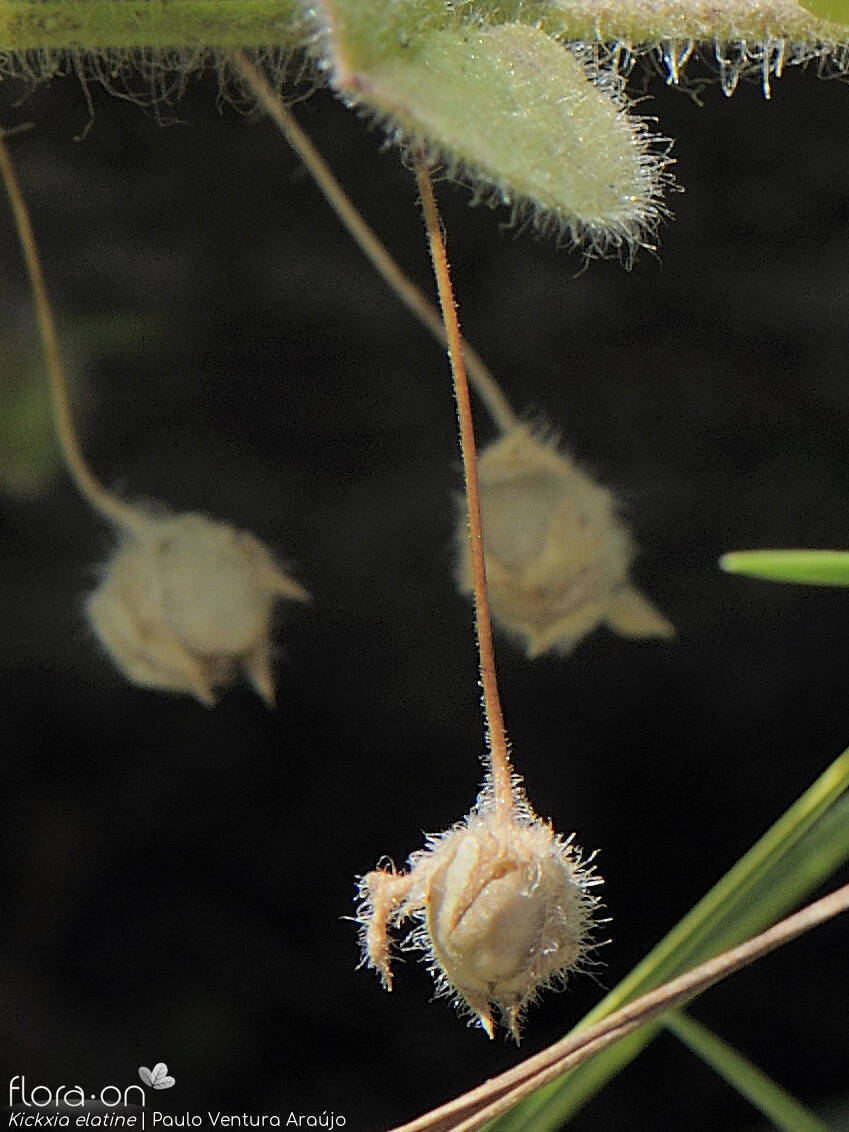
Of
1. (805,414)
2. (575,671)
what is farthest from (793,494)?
(575,671)

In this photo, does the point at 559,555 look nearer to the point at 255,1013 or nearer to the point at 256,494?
the point at 256,494

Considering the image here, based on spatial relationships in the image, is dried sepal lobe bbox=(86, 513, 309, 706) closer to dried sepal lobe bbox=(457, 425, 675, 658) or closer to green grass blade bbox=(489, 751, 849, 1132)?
dried sepal lobe bbox=(457, 425, 675, 658)

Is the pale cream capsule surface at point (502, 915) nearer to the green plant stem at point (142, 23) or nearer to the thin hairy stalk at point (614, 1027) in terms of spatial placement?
the thin hairy stalk at point (614, 1027)

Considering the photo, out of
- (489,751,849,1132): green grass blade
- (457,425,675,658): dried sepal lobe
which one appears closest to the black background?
(457,425,675,658): dried sepal lobe

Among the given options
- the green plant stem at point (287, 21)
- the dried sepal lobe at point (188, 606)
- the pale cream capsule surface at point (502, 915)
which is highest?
the green plant stem at point (287, 21)

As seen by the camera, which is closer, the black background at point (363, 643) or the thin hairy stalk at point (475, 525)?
the thin hairy stalk at point (475, 525)

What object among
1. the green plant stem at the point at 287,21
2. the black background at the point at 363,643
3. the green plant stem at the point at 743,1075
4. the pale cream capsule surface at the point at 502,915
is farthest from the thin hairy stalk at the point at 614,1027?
the black background at the point at 363,643
